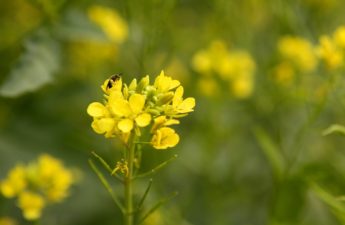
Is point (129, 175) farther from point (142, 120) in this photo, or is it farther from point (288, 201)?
point (288, 201)

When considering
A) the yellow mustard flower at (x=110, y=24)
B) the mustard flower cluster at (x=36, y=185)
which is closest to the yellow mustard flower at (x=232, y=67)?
the yellow mustard flower at (x=110, y=24)

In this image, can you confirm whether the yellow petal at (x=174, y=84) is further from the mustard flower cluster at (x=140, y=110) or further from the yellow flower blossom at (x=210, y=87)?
the yellow flower blossom at (x=210, y=87)

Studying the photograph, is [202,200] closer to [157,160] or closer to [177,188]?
[177,188]

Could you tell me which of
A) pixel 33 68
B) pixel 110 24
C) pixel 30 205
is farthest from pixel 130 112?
pixel 110 24

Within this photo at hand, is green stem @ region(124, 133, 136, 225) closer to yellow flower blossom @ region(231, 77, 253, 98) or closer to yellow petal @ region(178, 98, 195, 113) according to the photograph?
yellow petal @ region(178, 98, 195, 113)

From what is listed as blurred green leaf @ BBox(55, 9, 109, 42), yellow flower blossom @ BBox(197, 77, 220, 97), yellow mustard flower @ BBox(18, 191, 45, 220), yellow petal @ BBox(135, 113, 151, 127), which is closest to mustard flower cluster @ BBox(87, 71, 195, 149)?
yellow petal @ BBox(135, 113, 151, 127)

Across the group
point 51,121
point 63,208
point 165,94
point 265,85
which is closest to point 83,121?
point 51,121

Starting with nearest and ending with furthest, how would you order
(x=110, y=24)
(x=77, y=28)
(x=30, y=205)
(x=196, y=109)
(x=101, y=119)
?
(x=101, y=119) < (x=30, y=205) < (x=77, y=28) < (x=110, y=24) < (x=196, y=109)
